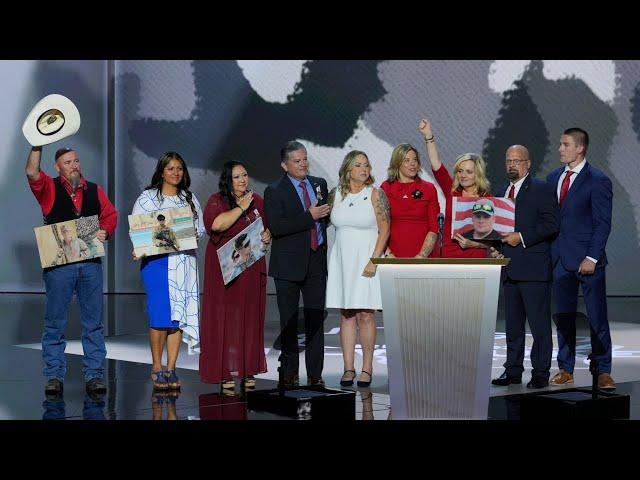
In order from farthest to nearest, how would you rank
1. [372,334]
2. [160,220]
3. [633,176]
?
[633,176] → [372,334] → [160,220]

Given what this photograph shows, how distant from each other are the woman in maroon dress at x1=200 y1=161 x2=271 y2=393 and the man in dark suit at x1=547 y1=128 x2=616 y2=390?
170 cm

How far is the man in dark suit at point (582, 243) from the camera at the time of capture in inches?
218

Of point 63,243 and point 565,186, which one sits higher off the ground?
point 565,186

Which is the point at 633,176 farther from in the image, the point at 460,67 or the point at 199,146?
the point at 199,146

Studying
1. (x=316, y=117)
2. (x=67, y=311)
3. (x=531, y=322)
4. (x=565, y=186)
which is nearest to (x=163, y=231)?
(x=67, y=311)

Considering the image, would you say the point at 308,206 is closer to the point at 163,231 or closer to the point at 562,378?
the point at 163,231

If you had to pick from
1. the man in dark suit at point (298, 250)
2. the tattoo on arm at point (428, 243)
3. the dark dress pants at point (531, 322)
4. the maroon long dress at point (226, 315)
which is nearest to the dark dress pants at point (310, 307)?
the man in dark suit at point (298, 250)

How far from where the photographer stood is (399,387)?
14.4ft

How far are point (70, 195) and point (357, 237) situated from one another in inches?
62.3

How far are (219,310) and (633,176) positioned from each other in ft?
→ 25.5

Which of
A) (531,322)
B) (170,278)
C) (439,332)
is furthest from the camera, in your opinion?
(531,322)

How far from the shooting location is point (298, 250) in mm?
5500

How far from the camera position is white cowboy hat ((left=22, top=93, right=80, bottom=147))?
208 inches
